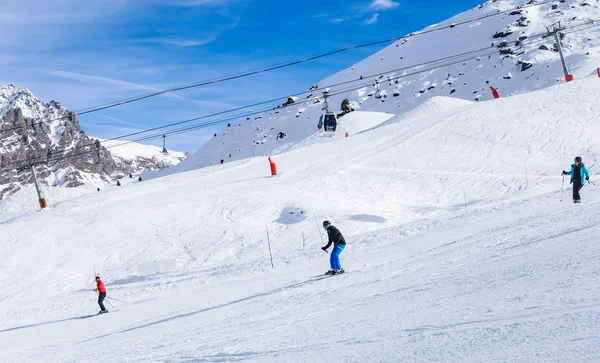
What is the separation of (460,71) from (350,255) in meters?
96.8

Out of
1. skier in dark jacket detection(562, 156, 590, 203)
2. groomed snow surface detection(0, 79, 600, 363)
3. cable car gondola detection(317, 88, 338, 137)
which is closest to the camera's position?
groomed snow surface detection(0, 79, 600, 363)

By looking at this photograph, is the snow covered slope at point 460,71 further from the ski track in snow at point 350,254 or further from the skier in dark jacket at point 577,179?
the skier in dark jacket at point 577,179

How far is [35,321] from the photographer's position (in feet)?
59.3

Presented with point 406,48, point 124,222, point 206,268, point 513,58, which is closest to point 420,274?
point 206,268

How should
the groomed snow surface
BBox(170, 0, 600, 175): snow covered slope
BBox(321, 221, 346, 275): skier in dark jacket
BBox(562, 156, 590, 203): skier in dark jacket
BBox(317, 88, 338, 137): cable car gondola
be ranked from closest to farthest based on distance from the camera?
the groomed snow surface, BBox(321, 221, 346, 275): skier in dark jacket, BBox(562, 156, 590, 203): skier in dark jacket, BBox(317, 88, 338, 137): cable car gondola, BBox(170, 0, 600, 175): snow covered slope

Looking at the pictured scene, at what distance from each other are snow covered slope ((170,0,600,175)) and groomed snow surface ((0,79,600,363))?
114ft

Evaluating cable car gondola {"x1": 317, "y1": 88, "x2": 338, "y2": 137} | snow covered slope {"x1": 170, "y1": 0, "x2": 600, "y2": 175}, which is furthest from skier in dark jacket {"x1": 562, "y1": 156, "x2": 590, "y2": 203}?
snow covered slope {"x1": 170, "y1": 0, "x2": 600, "y2": 175}

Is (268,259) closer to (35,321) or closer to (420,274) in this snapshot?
(35,321)

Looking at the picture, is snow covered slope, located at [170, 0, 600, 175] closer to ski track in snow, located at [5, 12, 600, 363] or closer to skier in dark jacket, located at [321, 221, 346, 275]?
ski track in snow, located at [5, 12, 600, 363]

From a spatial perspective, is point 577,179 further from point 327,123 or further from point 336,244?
point 327,123

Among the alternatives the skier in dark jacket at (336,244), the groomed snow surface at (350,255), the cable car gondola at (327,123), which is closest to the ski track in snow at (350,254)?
the groomed snow surface at (350,255)

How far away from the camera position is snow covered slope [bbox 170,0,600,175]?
87.1 meters

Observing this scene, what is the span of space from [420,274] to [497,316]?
4913 millimetres

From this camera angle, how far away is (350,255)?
18125mm
